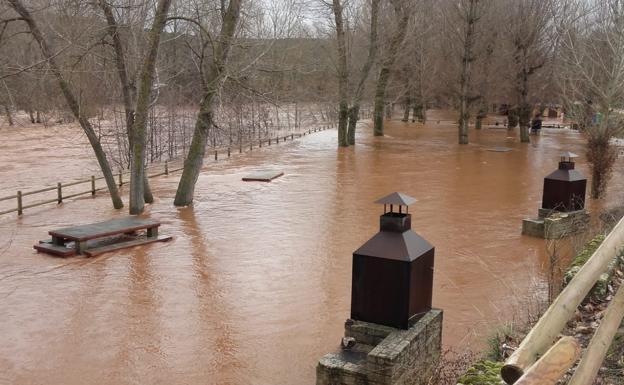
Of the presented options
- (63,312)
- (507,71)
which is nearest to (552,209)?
(63,312)

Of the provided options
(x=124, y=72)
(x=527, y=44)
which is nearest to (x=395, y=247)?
(x=124, y=72)

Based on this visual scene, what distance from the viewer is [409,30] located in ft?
129

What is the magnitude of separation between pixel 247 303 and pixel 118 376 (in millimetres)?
2874

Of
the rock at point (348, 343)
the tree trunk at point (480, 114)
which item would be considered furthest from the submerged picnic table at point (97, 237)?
the tree trunk at point (480, 114)

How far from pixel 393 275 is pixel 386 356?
1.15 m

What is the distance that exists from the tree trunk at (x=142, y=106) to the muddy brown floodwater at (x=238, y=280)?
2.53 feet

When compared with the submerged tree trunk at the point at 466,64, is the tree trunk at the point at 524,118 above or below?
below

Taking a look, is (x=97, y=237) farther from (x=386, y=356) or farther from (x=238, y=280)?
(x=386, y=356)

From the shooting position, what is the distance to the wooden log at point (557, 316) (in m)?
2.33

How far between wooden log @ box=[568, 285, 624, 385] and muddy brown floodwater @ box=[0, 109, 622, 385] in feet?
16.1

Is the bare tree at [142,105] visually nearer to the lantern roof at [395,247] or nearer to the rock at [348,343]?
the lantern roof at [395,247]

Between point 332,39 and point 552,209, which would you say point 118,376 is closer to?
point 552,209

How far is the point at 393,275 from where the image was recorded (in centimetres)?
710

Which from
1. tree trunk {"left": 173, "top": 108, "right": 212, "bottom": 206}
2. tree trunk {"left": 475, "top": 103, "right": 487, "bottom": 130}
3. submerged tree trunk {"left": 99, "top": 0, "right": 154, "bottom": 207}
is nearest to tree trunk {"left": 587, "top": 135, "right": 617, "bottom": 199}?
tree trunk {"left": 173, "top": 108, "right": 212, "bottom": 206}
